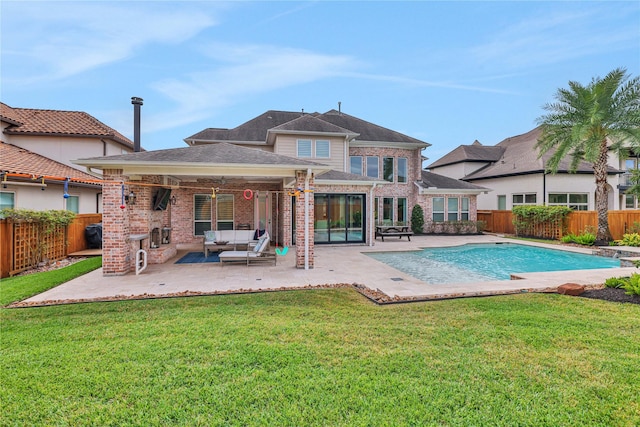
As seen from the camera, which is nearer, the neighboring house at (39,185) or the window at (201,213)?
the neighboring house at (39,185)

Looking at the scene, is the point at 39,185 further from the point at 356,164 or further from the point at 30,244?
the point at 356,164

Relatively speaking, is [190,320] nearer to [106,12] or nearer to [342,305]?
[342,305]

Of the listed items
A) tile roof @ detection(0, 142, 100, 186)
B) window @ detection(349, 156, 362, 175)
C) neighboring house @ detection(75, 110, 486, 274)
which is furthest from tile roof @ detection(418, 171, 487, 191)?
tile roof @ detection(0, 142, 100, 186)

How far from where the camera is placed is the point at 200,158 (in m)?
8.86

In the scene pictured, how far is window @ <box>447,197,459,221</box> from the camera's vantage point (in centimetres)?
2206

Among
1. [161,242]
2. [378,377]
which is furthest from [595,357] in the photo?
[161,242]

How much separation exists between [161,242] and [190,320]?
7.91 m

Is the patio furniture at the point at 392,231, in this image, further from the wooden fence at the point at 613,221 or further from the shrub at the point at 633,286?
the shrub at the point at 633,286

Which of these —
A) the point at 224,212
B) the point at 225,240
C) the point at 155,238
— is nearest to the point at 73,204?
the point at 224,212

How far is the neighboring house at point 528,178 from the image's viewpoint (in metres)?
21.7

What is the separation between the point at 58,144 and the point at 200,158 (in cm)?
1322

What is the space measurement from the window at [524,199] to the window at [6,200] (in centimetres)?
2780

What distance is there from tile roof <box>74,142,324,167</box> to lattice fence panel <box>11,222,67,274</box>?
3148 millimetres

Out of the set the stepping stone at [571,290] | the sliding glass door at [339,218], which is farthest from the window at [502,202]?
the stepping stone at [571,290]
